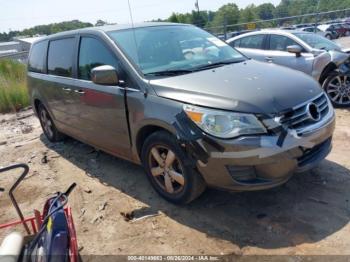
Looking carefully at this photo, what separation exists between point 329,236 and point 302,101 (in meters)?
1.16

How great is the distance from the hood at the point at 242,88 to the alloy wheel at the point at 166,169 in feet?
1.82

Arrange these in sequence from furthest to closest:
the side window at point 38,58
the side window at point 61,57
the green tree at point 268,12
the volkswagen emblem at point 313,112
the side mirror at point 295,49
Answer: the green tree at point 268,12
the side mirror at point 295,49
the side window at point 38,58
the side window at point 61,57
the volkswagen emblem at point 313,112

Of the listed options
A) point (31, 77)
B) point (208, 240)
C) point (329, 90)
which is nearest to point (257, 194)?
point (208, 240)

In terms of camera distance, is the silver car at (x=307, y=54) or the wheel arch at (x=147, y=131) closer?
the wheel arch at (x=147, y=131)

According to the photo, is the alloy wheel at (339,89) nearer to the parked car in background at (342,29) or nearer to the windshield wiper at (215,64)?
the windshield wiper at (215,64)

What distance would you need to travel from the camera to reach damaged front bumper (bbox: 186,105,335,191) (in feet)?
9.78

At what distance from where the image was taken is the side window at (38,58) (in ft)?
19.2

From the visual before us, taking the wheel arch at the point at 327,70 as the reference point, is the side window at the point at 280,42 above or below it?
above

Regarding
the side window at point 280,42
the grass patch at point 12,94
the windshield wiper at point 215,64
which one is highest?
the windshield wiper at point 215,64

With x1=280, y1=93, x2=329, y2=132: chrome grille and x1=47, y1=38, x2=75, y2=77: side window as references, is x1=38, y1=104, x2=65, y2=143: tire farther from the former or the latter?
x1=280, y1=93, x2=329, y2=132: chrome grille

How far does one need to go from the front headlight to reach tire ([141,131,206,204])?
359mm

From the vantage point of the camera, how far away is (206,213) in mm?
3537

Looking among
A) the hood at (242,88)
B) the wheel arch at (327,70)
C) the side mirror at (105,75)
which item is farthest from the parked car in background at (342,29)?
the side mirror at (105,75)

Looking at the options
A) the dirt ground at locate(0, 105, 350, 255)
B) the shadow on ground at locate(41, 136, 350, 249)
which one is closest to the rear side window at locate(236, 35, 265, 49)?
the dirt ground at locate(0, 105, 350, 255)
